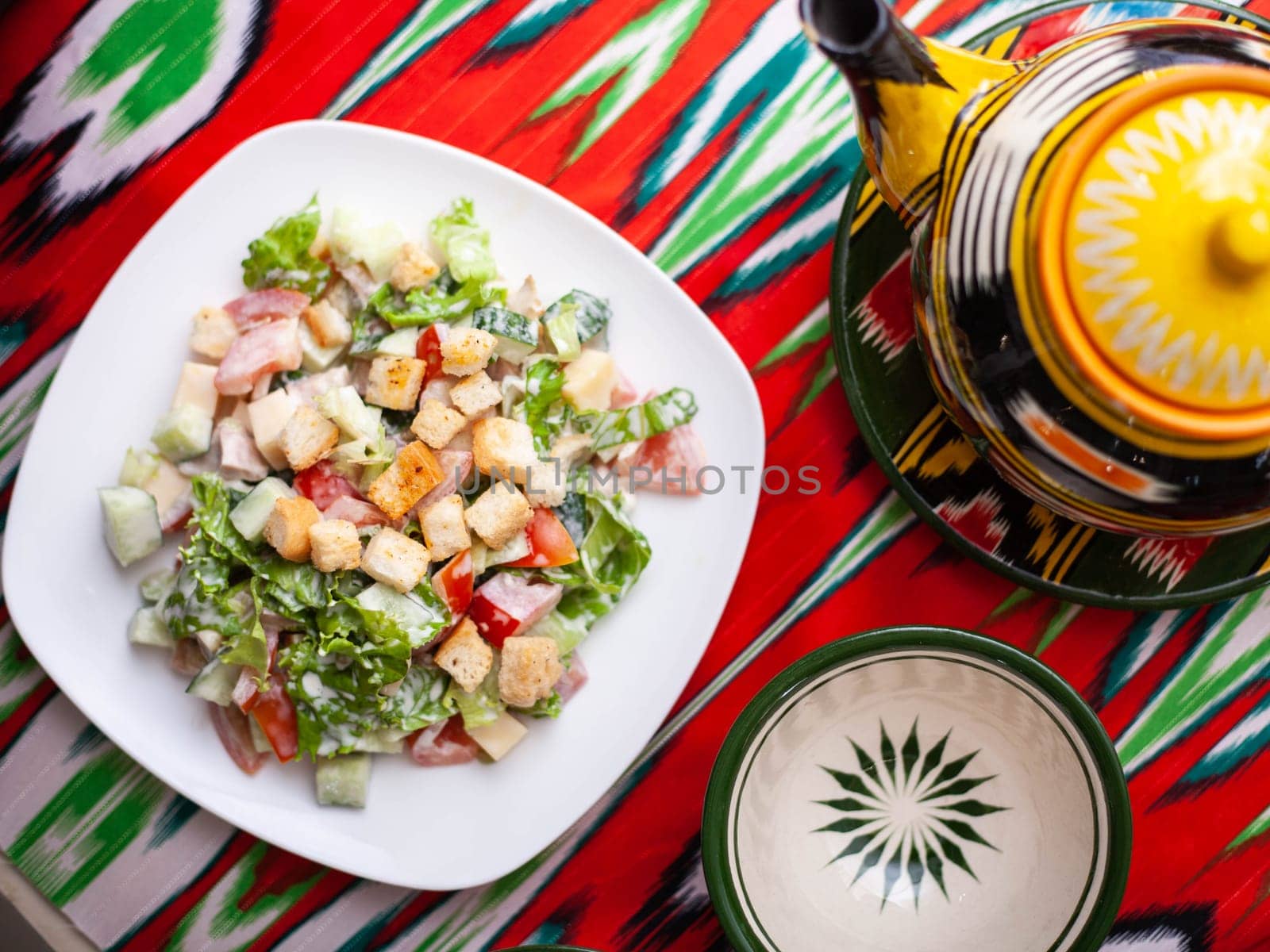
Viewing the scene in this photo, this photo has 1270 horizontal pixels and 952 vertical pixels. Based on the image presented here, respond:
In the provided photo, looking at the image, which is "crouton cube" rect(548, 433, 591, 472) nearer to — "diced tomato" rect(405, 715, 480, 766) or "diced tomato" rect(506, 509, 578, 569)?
"diced tomato" rect(506, 509, 578, 569)

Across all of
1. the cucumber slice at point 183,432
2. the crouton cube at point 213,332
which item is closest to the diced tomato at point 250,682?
the cucumber slice at point 183,432

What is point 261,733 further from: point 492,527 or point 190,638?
point 492,527

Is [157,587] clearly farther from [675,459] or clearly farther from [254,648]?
[675,459]

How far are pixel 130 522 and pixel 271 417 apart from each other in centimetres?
20

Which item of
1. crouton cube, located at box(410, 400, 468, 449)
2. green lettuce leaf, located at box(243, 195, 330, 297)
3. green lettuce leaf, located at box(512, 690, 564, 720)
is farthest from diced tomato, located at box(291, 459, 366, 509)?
green lettuce leaf, located at box(512, 690, 564, 720)

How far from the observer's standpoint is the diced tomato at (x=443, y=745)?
111 centimetres

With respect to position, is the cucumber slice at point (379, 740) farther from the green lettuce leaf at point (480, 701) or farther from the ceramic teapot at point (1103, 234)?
the ceramic teapot at point (1103, 234)

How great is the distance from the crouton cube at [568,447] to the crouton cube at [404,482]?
0.14 meters

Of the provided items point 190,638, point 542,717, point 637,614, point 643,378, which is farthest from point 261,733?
point 643,378

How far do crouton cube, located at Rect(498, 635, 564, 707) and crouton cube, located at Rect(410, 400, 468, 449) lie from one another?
0.75 feet

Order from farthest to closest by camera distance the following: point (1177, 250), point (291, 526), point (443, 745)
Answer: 1. point (443, 745)
2. point (291, 526)
3. point (1177, 250)

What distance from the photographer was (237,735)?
112cm

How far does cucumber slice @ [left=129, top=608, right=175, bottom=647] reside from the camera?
1.11 m

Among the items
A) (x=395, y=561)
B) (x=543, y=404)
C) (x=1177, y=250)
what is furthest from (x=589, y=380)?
(x=1177, y=250)
